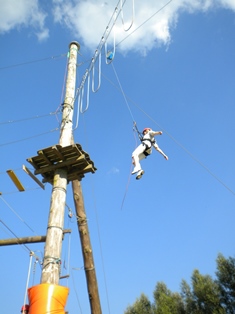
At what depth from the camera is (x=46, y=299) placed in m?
4.08

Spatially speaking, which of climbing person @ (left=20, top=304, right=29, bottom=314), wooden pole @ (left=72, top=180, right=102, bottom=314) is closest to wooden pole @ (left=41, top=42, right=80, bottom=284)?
climbing person @ (left=20, top=304, right=29, bottom=314)

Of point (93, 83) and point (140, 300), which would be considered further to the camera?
point (140, 300)

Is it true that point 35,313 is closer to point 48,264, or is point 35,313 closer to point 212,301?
point 48,264

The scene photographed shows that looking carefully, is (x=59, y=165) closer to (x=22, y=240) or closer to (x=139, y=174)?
(x=139, y=174)

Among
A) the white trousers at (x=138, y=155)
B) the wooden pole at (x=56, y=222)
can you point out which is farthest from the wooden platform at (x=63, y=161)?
the white trousers at (x=138, y=155)

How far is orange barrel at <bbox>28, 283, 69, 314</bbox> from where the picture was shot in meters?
4.02

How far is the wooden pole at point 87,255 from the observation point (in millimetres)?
7578

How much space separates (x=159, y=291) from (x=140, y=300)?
2.65 metres

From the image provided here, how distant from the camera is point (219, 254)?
22875 mm

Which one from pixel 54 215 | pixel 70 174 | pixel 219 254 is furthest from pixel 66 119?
pixel 219 254

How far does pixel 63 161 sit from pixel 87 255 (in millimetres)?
3306

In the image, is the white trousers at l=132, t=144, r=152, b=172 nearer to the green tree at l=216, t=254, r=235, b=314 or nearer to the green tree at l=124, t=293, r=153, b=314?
the green tree at l=216, t=254, r=235, b=314

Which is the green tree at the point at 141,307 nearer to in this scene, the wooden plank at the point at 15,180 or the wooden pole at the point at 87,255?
the wooden pole at the point at 87,255

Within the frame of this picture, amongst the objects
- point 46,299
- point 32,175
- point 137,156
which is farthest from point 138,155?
point 46,299
